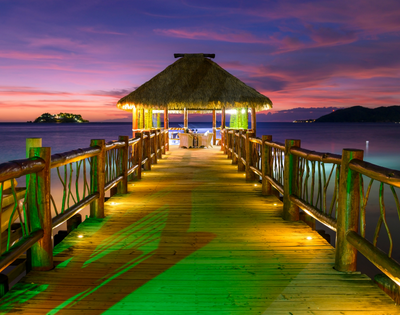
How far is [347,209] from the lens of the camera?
2188mm

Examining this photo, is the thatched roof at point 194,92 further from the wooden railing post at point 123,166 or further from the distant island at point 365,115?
the distant island at point 365,115

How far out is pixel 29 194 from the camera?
2178 mm

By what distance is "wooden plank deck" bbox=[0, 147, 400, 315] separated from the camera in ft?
5.82

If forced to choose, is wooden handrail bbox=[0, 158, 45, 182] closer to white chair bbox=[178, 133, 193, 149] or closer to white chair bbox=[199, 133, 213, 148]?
white chair bbox=[178, 133, 193, 149]

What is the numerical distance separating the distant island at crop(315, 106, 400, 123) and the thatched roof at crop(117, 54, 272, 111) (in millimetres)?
131717

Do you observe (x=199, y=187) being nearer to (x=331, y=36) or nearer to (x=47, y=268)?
(x=47, y=268)

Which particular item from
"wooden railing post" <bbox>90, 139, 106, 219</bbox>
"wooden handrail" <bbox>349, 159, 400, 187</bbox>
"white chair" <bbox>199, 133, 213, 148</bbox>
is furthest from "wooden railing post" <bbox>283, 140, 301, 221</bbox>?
"white chair" <bbox>199, 133, 213, 148</bbox>

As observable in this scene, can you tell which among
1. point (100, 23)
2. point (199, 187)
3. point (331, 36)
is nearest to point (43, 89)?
point (100, 23)

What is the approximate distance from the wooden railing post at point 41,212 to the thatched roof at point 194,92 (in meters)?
9.20

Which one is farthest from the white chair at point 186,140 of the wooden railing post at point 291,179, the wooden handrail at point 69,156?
the wooden handrail at point 69,156

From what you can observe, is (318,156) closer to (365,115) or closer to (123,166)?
(123,166)

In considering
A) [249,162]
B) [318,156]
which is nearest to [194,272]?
[318,156]

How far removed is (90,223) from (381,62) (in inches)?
1398

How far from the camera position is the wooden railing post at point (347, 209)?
2.16 metres
